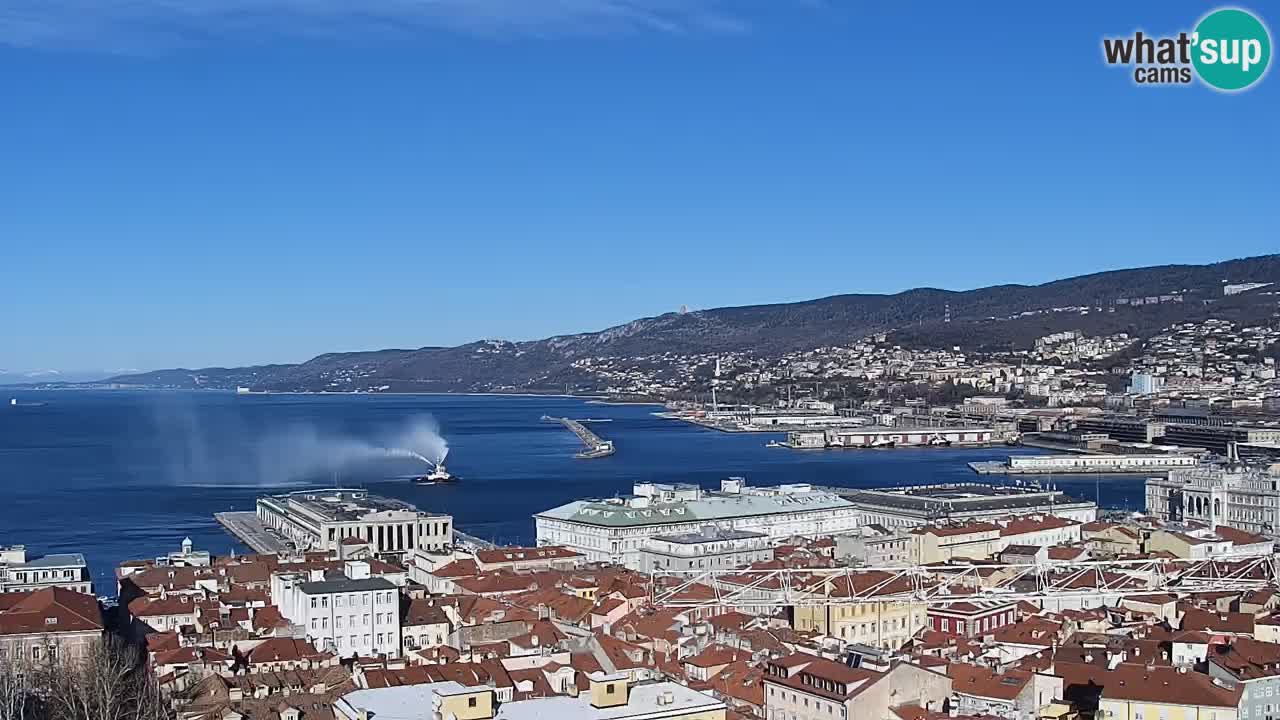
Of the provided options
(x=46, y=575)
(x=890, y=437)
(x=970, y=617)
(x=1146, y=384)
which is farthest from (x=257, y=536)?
(x=1146, y=384)

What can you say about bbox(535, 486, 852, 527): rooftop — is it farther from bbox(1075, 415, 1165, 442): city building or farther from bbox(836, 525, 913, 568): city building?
bbox(1075, 415, 1165, 442): city building

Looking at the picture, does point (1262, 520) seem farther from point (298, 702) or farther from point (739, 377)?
point (739, 377)

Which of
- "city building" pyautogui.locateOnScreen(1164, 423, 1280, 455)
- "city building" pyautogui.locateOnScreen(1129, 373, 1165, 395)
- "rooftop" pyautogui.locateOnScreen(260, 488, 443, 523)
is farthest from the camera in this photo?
"city building" pyautogui.locateOnScreen(1129, 373, 1165, 395)

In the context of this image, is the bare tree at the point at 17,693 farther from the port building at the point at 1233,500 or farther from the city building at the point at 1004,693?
the port building at the point at 1233,500

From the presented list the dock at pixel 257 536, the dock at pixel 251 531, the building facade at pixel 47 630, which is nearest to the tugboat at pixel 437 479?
the dock at pixel 251 531

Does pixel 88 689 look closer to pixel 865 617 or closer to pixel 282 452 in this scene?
pixel 865 617

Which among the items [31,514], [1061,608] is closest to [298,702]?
[1061,608]

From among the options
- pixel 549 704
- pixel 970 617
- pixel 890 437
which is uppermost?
pixel 549 704

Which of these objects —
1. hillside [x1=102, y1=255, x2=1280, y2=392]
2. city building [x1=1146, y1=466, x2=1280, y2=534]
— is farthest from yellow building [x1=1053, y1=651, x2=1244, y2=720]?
hillside [x1=102, y1=255, x2=1280, y2=392]
